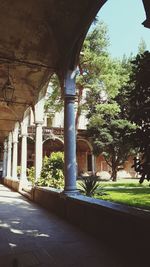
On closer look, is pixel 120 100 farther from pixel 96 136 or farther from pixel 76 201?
pixel 76 201

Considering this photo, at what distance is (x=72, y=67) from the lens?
676 centimetres

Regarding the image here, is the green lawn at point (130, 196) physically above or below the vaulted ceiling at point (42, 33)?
below

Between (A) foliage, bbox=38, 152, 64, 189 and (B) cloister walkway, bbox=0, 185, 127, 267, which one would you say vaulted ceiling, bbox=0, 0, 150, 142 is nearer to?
(A) foliage, bbox=38, 152, 64, 189

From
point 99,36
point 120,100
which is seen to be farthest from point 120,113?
point 99,36

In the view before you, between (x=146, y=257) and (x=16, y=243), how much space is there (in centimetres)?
202

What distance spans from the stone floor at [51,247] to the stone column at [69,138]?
0.90 meters

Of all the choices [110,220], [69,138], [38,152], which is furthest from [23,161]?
[110,220]

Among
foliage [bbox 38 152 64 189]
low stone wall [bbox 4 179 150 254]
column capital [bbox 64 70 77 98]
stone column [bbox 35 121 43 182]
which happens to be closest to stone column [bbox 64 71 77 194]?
column capital [bbox 64 70 77 98]

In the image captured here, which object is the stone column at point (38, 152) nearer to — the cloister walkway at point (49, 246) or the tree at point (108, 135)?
the cloister walkway at point (49, 246)

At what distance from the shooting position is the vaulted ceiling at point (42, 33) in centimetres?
571

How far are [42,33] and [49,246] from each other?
492 cm

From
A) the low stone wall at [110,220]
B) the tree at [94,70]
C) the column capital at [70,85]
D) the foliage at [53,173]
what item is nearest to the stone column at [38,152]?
the foliage at [53,173]

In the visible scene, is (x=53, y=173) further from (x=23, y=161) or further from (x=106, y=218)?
(x=106, y=218)

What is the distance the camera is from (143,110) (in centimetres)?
263
